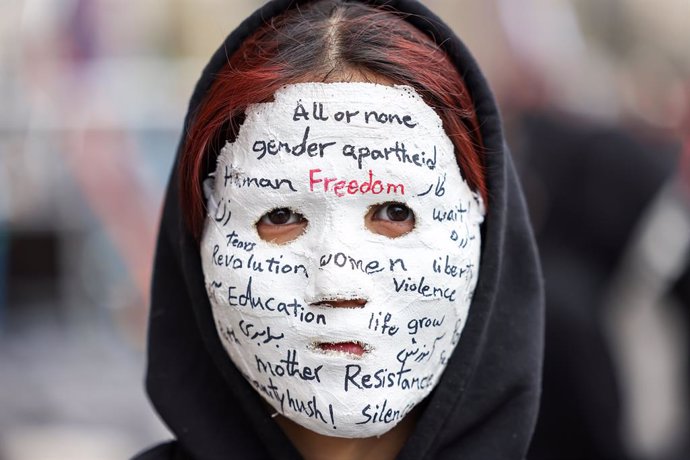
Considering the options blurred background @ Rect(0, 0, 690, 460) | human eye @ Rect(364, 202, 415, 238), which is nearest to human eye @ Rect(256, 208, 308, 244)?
human eye @ Rect(364, 202, 415, 238)

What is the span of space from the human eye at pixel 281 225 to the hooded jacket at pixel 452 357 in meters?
0.22

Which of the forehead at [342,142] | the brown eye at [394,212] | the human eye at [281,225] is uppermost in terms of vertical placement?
the forehead at [342,142]

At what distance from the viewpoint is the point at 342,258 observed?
94.7 inches

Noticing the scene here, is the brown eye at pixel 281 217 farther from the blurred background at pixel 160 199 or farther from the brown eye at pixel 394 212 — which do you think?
the blurred background at pixel 160 199

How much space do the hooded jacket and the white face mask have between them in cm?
10

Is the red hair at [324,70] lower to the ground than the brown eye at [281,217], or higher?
higher

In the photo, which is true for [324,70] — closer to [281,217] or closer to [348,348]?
[281,217]

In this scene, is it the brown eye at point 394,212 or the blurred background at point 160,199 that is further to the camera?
the blurred background at point 160,199

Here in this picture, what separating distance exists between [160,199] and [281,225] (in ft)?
14.2

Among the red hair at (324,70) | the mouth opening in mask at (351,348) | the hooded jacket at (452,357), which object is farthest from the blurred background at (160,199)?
the mouth opening in mask at (351,348)

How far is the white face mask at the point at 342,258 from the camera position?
2.43m

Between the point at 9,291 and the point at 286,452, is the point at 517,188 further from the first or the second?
A: the point at 9,291

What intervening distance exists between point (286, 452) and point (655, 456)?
9.33 ft

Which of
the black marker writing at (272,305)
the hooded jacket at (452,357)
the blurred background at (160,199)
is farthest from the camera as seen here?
the blurred background at (160,199)
